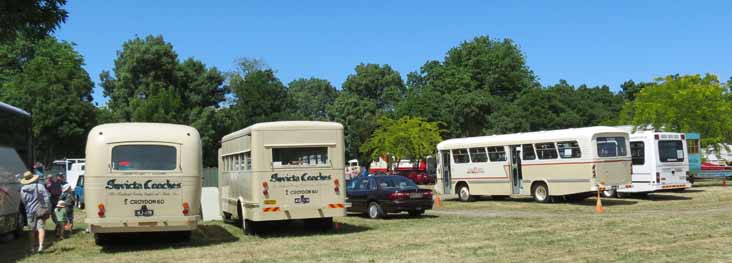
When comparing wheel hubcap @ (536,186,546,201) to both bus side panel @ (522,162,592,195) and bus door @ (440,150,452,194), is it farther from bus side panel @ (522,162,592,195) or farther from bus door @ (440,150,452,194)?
bus door @ (440,150,452,194)

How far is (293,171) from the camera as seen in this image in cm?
1599

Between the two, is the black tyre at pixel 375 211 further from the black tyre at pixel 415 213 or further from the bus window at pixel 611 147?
the bus window at pixel 611 147

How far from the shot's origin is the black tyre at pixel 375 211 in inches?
801

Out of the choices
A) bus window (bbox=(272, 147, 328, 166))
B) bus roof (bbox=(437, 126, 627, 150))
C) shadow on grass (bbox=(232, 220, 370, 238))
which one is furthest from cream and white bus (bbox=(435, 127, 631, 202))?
bus window (bbox=(272, 147, 328, 166))

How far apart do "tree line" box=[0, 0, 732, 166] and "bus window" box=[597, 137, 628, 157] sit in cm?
1615

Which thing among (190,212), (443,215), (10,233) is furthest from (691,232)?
(10,233)

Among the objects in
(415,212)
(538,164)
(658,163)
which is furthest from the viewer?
(658,163)

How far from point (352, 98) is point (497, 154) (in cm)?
4958

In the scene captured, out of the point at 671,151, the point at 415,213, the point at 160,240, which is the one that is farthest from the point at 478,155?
the point at 160,240

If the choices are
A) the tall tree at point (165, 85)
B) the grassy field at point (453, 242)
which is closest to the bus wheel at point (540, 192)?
the grassy field at point (453, 242)

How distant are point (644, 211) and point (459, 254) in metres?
11.2

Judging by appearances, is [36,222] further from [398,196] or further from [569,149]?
[569,149]

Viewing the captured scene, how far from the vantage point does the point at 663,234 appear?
544 inches

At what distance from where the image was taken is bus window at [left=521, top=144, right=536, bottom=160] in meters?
25.4
